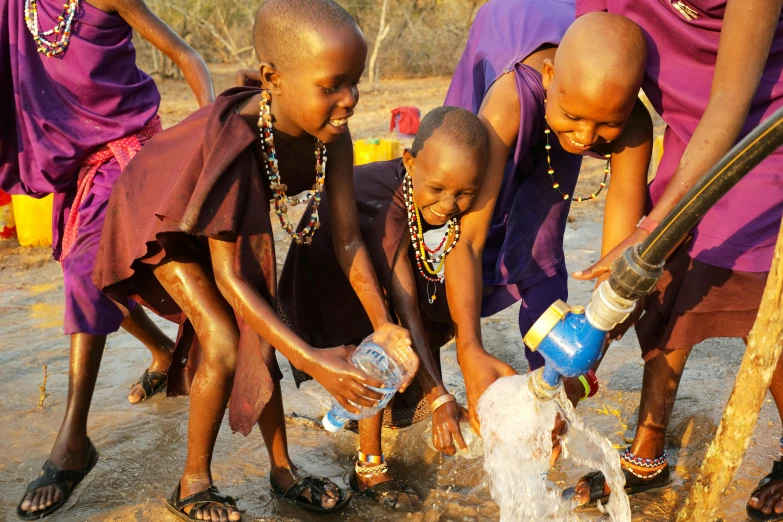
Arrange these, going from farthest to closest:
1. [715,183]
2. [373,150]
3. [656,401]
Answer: [373,150], [656,401], [715,183]

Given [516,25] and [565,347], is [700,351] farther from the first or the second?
[565,347]

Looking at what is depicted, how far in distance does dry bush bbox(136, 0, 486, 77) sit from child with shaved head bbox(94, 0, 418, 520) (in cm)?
1287

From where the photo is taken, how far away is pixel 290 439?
3285 mm

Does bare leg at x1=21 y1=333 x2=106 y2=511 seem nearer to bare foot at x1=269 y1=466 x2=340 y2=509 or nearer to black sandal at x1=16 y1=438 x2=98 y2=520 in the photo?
black sandal at x1=16 y1=438 x2=98 y2=520

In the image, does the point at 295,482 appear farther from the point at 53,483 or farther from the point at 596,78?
the point at 596,78

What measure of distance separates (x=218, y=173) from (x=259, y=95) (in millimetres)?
374

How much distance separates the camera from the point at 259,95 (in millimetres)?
2648

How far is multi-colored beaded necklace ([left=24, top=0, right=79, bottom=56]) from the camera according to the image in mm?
3064

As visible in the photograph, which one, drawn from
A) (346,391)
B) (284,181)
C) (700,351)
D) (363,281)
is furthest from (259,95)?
(700,351)

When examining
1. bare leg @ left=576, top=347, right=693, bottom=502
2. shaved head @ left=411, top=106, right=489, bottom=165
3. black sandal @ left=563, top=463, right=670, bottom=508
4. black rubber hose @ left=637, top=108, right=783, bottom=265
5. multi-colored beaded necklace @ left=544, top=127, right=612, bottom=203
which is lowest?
black sandal @ left=563, top=463, right=670, bottom=508

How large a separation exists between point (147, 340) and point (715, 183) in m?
2.65

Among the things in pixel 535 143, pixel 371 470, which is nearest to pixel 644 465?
pixel 371 470

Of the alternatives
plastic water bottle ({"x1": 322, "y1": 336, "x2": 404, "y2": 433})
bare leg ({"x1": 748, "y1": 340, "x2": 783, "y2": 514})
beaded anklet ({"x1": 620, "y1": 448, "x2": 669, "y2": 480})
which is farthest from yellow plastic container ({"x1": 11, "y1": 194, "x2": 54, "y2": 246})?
bare leg ({"x1": 748, "y1": 340, "x2": 783, "y2": 514})

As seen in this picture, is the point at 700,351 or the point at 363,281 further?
the point at 700,351
